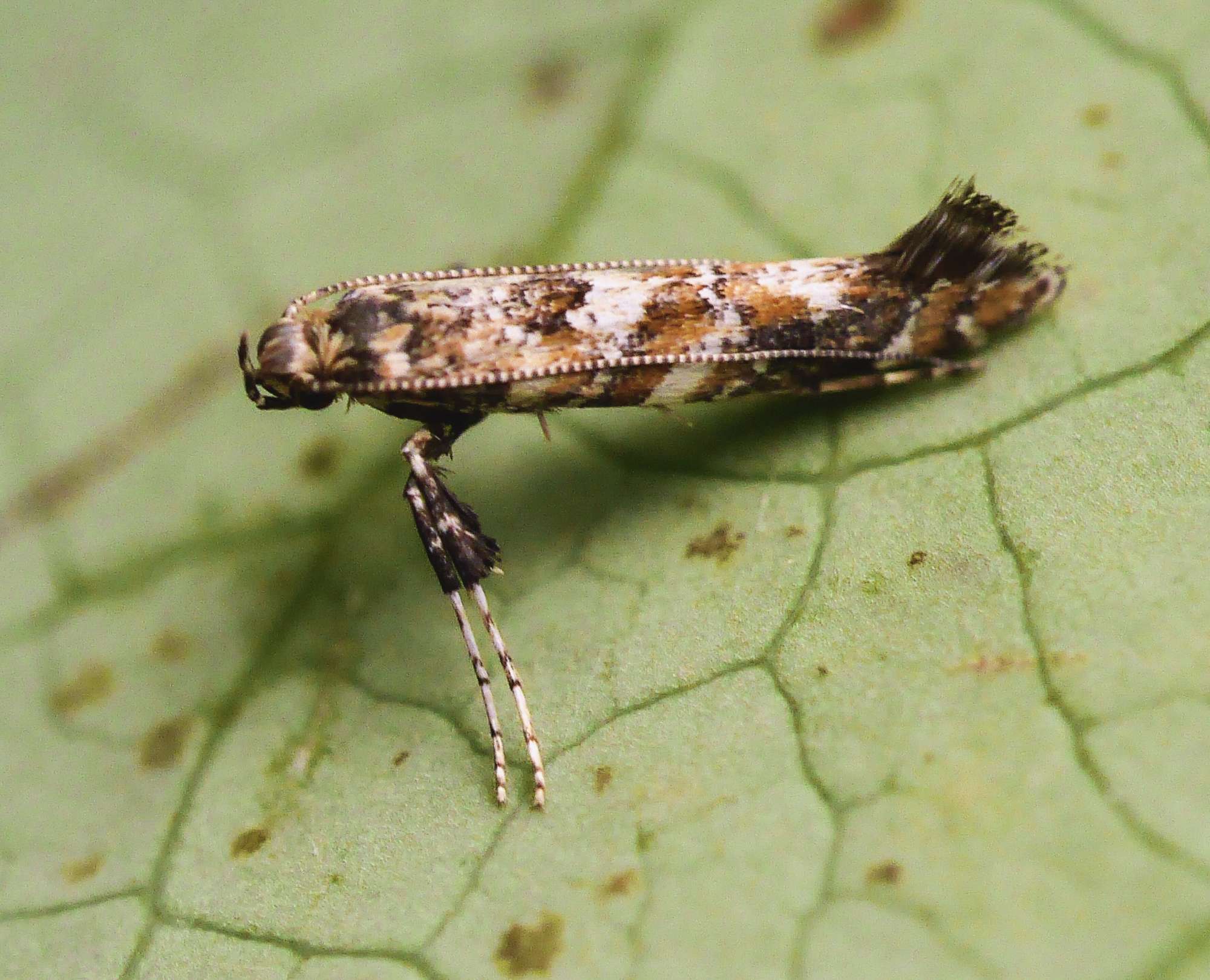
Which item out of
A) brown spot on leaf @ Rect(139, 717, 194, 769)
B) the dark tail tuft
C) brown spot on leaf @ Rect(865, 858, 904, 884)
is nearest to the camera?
brown spot on leaf @ Rect(865, 858, 904, 884)

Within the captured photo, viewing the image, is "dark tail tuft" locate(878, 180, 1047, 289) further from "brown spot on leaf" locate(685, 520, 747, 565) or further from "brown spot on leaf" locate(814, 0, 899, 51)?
"brown spot on leaf" locate(814, 0, 899, 51)

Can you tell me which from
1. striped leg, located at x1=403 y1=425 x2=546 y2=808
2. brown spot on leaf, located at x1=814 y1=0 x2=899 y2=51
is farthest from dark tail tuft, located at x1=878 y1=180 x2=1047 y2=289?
striped leg, located at x1=403 y1=425 x2=546 y2=808

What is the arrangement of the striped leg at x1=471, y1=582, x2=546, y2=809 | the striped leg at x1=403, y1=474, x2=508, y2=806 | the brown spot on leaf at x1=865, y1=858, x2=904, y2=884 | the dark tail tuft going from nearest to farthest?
the brown spot on leaf at x1=865, y1=858, x2=904, y2=884, the striped leg at x1=471, y1=582, x2=546, y2=809, the striped leg at x1=403, y1=474, x2=508, y2=806, the dark tail tuft

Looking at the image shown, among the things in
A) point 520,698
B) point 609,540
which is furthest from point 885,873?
point 609,540

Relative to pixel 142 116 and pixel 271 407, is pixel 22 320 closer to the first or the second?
pixel 142 116

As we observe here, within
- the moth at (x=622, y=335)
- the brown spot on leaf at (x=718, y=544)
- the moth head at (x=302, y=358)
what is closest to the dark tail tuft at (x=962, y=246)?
the moth at (x=622, y=335)

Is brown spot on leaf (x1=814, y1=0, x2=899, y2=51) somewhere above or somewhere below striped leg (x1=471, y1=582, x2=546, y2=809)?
above
